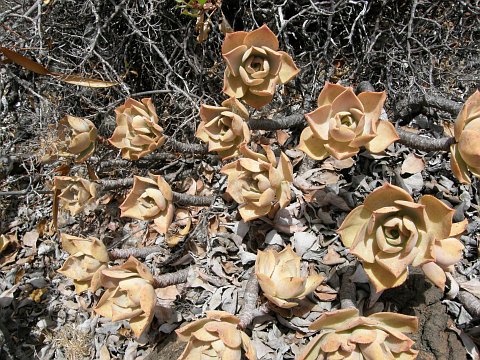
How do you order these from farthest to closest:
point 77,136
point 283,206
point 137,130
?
point 77,136 < point 137,130 < point 283,206

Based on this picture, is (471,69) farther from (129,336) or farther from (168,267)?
(129,336)

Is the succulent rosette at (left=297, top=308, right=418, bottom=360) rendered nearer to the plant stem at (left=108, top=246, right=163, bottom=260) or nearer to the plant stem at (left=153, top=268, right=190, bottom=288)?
the plant stem at (left=153, top=268, right=190, bottom=288)

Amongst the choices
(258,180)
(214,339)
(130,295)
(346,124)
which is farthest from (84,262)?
(346,124)

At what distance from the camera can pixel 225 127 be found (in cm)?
129

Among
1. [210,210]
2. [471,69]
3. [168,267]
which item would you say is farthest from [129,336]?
[471,69]

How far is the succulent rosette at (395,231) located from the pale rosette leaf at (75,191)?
3.10ft

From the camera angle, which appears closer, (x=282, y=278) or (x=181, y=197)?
(x=282, y=278)

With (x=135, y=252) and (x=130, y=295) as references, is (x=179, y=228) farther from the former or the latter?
(x=130, y=295)

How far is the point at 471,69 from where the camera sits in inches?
70.4

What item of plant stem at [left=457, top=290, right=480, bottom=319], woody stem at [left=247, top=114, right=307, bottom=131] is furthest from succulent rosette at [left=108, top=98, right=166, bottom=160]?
plant stem at [left=457, top=290, right=480, bottom=319]

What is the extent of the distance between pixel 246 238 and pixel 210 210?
7.9 inches

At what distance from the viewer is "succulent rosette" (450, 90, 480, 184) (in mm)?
978

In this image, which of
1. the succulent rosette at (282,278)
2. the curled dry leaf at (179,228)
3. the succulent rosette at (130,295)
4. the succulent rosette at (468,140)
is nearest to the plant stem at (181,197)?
the curled dry leaf at (179,228)

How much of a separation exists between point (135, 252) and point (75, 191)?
33 cm
